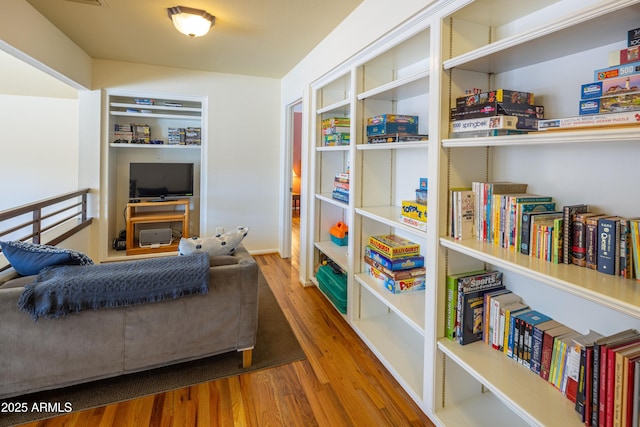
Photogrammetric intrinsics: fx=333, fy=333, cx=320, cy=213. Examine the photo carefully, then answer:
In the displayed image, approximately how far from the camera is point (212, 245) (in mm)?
2125

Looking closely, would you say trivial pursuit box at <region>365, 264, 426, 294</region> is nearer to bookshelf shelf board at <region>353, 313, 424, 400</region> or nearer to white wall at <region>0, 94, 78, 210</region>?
bookshelf shelf board at <region>353, 313, 424, 400</region>

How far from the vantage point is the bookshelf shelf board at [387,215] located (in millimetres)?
1843

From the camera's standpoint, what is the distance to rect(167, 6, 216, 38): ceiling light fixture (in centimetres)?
243

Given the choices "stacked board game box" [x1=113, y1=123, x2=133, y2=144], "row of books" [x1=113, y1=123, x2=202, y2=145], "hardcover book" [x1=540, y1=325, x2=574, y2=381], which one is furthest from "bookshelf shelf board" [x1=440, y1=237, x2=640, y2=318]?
"stacked board game box" [x1=113, y1=123, x2=133, y2=144]

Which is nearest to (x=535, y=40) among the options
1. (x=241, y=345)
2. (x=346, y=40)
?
(x=346, y=40)

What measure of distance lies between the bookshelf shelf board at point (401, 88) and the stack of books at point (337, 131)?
57 cm

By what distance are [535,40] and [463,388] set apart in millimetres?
1610

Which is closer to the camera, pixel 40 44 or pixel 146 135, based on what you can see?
pixel 40 44

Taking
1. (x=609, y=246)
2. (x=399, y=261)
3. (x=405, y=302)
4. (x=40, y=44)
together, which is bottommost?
(x=405, y=302)

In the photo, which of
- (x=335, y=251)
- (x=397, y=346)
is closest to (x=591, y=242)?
(x=397, y=346)

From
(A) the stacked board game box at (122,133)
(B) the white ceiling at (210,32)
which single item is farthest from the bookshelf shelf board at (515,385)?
(A) the stacked board game box at (122,133)

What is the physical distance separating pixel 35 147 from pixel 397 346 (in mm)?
5506

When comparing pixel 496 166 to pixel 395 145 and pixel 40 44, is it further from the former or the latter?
pixel 40 44

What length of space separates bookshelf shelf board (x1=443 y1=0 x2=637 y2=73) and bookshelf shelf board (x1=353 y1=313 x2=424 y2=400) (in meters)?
1.65
